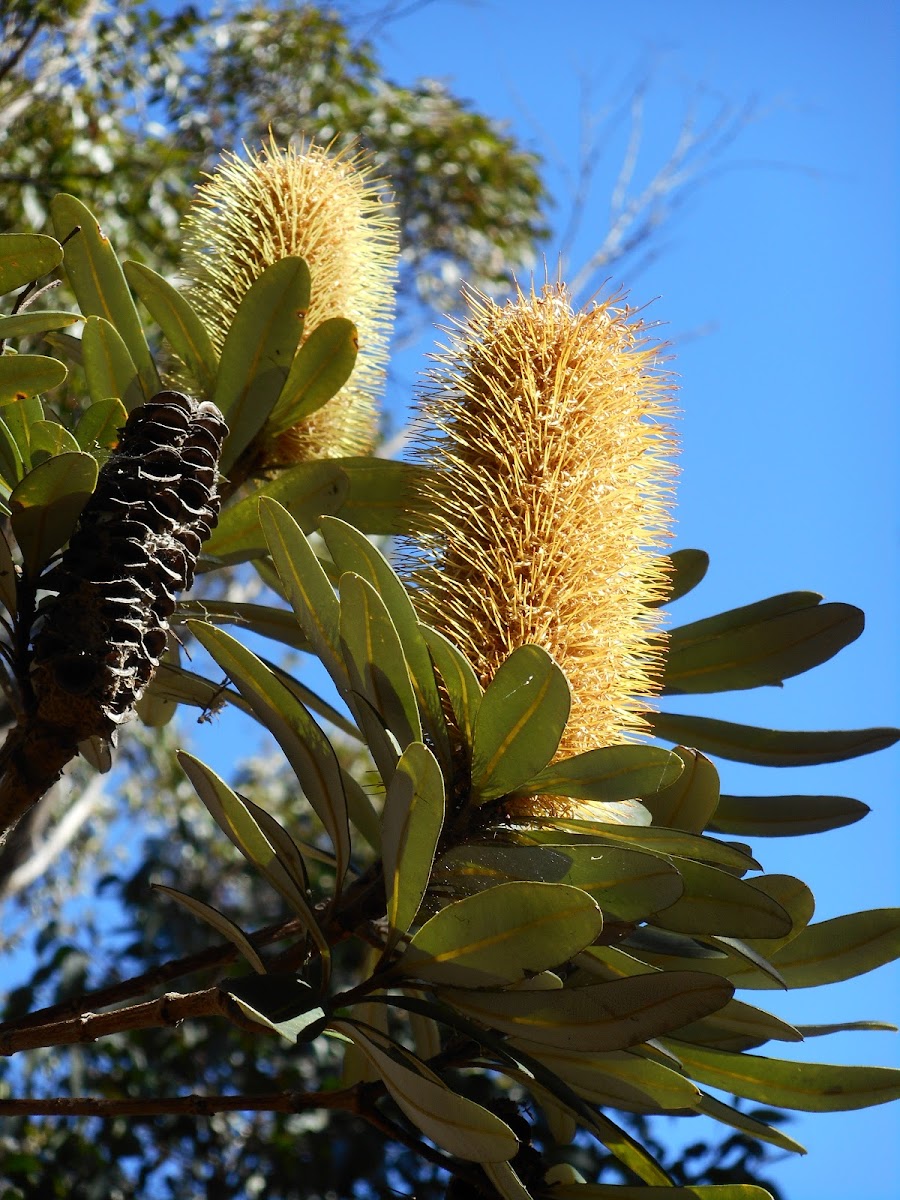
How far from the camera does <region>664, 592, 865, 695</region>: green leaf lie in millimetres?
1586

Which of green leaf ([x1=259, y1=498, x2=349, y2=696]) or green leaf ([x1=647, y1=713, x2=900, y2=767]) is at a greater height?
green leaf ([x1=647, y1=713, x2=900, y2=767])

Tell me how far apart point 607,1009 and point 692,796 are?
0.31 metres

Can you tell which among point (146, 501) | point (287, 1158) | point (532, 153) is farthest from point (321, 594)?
point (532, 153)

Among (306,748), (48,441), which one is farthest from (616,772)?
(48,441)

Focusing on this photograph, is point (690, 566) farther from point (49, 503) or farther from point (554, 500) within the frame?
point (49, 503)

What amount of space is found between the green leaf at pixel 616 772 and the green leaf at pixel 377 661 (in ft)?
0.50

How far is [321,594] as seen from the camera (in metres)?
1.21

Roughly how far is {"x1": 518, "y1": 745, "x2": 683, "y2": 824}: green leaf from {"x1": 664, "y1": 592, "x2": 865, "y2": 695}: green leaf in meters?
0.43

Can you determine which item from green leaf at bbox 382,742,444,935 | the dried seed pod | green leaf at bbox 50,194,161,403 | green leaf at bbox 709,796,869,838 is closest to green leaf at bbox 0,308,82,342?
the dried seed pod

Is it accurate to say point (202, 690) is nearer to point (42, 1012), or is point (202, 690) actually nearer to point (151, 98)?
point (42, 1012)

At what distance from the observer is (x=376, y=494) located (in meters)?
1.65

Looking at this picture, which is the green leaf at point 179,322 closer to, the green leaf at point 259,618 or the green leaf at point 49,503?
the green leaf at point 259,618

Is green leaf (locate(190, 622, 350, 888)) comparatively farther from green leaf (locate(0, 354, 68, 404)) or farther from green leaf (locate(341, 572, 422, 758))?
green leaf (locate(0, 354, 68, 404))

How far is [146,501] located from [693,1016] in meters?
0.76
